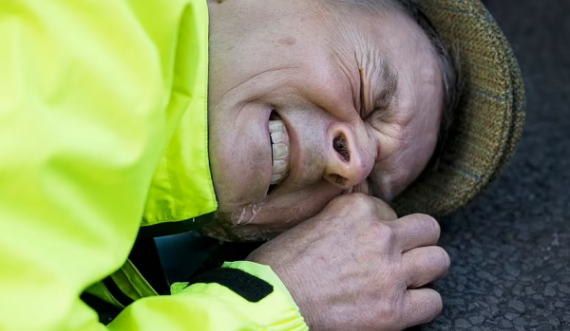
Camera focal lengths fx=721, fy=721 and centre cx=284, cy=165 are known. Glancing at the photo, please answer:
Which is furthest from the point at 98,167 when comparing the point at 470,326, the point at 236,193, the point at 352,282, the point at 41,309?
the point at 470,326

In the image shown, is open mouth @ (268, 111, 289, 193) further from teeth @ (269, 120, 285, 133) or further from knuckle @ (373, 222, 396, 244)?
knuckle @ (373, 222, 396, 244)

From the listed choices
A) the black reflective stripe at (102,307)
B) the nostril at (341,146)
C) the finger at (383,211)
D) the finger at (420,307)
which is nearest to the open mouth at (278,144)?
the nostril at (341,146)

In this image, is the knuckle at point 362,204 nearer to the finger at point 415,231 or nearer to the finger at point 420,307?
the finger at point 415,231

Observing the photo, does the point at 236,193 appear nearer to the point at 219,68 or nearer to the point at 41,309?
the point at 219,68

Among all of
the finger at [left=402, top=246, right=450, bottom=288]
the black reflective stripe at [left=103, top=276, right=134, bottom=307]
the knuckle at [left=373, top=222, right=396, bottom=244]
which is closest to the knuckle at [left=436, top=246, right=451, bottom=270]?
the finger at [left=402, top=246, right=450, bottom=288]

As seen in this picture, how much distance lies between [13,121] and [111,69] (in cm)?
15

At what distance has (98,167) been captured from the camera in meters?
0.91

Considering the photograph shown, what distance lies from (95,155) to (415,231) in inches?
25.8

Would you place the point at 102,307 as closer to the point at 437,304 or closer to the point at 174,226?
the point at 174,226

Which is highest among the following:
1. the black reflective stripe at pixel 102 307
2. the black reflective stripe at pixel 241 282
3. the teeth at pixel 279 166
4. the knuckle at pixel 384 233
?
the teeth at pixel 279 166

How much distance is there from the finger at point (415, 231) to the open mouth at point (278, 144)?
23 centimetres

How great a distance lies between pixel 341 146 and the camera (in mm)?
1292

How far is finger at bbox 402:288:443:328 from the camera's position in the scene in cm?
121

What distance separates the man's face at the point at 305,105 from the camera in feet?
3.90
